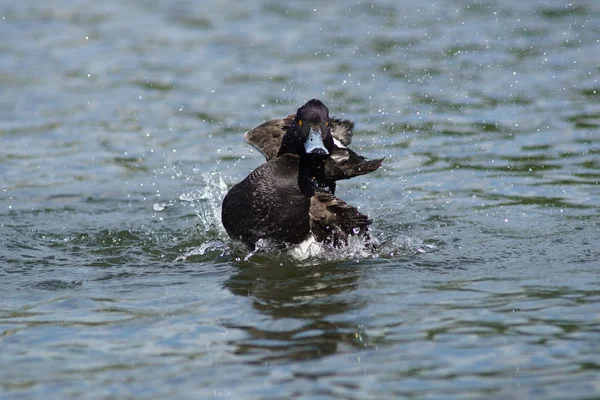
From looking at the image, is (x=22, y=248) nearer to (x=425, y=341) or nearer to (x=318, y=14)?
(x=425, y=341)

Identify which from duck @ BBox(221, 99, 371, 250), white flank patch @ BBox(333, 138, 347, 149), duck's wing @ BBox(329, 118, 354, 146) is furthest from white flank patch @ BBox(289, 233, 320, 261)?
duck's wing @ BBox(329, 118, 354, 146)

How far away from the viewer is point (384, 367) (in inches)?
198

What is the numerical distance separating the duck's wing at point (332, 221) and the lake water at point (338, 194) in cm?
17

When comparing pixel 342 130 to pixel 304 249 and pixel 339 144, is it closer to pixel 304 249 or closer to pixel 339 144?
pixel 339 144

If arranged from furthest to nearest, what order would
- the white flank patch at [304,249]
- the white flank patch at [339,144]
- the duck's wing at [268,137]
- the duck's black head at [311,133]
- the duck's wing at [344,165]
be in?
the duck's wing at [268,137] < the white flank patch at [339,144] < the duck's wing at [344,165] < the white flank patch at [304,249] < the duck's black head at [311,133]

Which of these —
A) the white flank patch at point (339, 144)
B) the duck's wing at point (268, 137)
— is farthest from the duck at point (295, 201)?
the duck's wing at point (268, 137)

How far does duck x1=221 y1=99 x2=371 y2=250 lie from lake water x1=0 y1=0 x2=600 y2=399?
0.23 metres

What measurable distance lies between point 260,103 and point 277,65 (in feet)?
6.09

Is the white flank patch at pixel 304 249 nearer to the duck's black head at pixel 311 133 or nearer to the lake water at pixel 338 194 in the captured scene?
the lake water at pixel 338 194

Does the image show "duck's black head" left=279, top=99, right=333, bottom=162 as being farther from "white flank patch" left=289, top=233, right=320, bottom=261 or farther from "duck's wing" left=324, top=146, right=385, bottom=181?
"white flank patch" left=289, top=233, right=320, bottom=261

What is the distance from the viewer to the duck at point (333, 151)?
309 inches

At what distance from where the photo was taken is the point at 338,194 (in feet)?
32.9

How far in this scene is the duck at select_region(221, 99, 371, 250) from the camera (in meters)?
7.29

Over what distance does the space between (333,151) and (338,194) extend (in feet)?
7.04
